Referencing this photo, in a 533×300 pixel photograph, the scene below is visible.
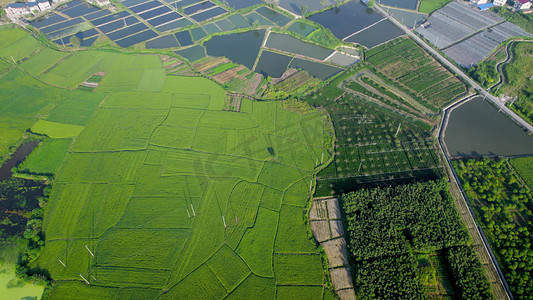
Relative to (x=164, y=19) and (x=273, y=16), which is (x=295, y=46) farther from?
(x=164, y=19)

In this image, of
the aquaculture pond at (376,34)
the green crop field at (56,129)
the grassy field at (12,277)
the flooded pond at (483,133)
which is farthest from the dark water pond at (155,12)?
the flooded pond at (483,133)

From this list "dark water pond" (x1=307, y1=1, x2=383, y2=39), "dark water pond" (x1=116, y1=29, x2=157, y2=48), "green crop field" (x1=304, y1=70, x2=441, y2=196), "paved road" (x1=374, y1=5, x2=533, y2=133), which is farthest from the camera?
"dark water pond" (x1=307, y1=1, x2=383, y2=39)

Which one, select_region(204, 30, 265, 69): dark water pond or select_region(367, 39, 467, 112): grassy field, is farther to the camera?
select_region(204, 30, 265, 69): dark water pond

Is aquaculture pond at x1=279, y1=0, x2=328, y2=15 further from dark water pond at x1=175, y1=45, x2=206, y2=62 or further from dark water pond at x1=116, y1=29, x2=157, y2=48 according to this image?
dark water pond at x1=116, y1=29, x2=157, y2=48

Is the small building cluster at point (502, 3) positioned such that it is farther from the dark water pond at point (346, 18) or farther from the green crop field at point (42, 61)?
the green crop field at point (42, 61)

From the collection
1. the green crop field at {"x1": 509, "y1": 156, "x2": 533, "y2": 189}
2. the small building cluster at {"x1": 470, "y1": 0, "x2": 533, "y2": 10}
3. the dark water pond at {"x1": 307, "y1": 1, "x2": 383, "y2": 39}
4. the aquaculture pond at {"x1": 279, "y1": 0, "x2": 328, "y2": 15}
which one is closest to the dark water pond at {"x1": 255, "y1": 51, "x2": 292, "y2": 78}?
the dark water pond at {"x1": 307, "y1": 1, "x2": 383, "y2": 39}

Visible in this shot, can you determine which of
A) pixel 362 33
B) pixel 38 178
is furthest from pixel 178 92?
pixel 362 33

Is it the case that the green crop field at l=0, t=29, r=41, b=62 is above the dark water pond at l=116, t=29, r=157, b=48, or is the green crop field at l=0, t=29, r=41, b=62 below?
above
